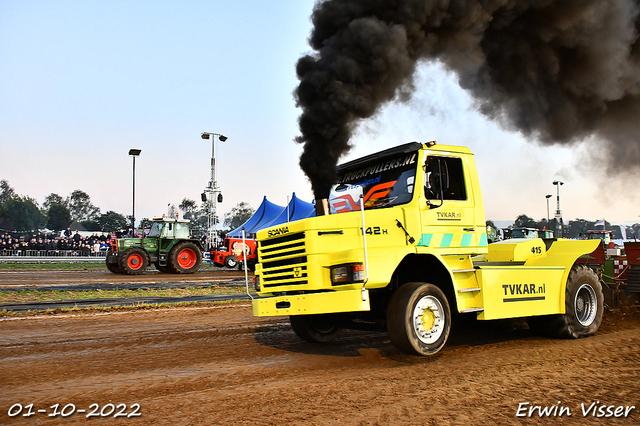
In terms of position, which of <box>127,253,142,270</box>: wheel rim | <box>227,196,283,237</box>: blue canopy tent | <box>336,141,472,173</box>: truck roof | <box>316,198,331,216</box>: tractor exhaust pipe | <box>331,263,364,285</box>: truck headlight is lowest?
<box>331,263,364,285</box>: truck headlight

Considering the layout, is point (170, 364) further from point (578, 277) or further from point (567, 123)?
point (567, 123)

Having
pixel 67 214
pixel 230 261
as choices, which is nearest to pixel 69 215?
pixel 67 214

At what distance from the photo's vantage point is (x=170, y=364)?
5.48 metres

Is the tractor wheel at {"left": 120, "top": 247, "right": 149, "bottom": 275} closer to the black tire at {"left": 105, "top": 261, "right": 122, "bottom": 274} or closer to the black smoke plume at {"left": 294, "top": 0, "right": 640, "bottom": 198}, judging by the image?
the black tire at {"left": 105, "top": 261, "right": 122, "bottom": 274}

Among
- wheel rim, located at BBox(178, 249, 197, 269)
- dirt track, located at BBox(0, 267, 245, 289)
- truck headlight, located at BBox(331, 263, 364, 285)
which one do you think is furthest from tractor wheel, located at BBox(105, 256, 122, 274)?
truck headlight, located at BBox(331, 263, 364, 285)

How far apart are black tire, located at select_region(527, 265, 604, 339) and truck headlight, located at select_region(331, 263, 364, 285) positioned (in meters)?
3.39

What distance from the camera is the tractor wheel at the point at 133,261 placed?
21.2m

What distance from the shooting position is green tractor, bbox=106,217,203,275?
2181cm

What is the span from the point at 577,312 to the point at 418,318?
308 centimetres

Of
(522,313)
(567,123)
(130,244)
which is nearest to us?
(522,313)

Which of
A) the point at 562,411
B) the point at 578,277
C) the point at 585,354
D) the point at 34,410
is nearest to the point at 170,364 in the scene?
the point at 34,410

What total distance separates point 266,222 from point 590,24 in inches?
892

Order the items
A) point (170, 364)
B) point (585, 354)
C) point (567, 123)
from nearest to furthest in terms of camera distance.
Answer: point (170, 364) → point (585, 354) → point (567, 123)

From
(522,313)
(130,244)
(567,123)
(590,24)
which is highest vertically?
(590,24)
